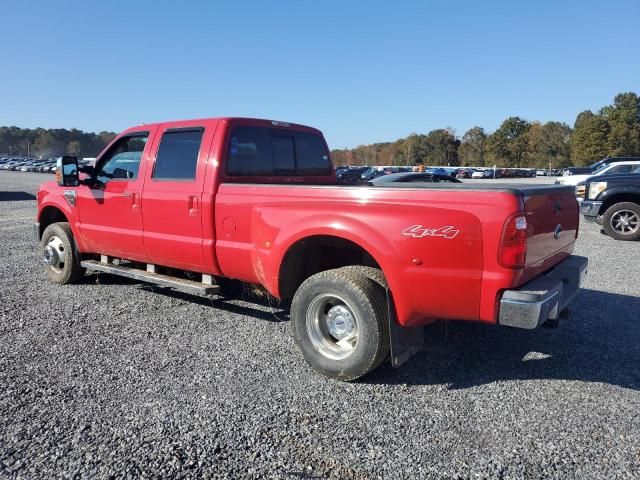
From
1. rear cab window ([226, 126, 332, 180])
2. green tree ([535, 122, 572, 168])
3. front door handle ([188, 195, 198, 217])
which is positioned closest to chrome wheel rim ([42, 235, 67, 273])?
front door handle ([188, 195, 198, 217])

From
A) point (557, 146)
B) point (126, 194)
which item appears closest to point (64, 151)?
point (557, 146)

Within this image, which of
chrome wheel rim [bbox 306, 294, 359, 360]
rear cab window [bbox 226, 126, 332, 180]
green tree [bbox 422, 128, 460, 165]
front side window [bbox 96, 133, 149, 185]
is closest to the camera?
chrome wheel rim [bbox 306, 294, 359, 360]

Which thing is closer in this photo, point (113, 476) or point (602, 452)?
point (113, 476)

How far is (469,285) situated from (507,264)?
264 millimetres

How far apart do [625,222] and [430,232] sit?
926cm

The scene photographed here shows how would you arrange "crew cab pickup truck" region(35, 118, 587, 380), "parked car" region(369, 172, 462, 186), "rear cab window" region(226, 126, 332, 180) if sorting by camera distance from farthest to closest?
"parked car" region(369, 172, 462, 186) → "rear cab window" region(226, 126, 332, 180) → "crew cab pickup truck" region(35, 118, 587, 380)

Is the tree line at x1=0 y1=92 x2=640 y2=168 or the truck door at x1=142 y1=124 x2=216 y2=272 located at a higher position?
the tree line at x1=0 y1=92 x2=640 y2=168

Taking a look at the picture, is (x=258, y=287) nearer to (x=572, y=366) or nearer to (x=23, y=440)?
(x=23, y=440)

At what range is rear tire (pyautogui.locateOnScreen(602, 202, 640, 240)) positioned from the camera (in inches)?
406

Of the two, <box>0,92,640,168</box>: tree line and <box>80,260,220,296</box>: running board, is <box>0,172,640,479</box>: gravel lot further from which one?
<box>0,92,640,168</box>: tree line

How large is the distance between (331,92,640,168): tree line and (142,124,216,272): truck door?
3195 inches

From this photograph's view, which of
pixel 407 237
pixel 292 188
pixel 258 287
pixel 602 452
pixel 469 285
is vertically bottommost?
pixel 602 452

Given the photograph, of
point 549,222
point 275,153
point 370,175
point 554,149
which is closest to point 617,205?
point 549,222

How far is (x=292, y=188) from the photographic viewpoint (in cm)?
389
